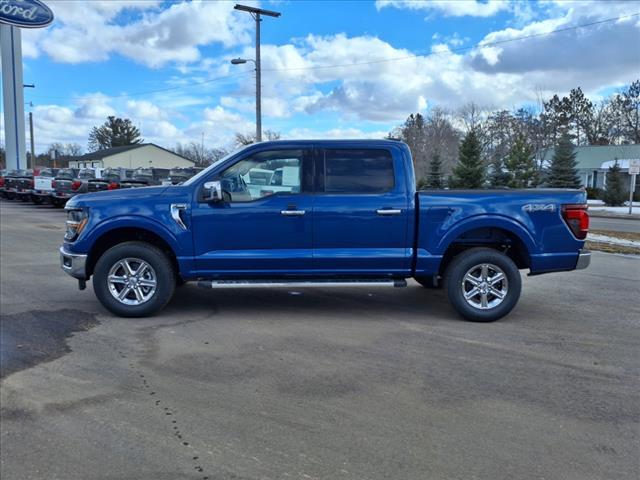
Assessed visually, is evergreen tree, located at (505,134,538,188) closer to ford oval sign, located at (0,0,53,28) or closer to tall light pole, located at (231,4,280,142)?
tall light pole, located at (231,4,280,142)

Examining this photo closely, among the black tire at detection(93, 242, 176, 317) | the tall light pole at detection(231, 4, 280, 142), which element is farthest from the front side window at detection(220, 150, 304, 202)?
the tall light pole at detection(231, 4, 280, 142)

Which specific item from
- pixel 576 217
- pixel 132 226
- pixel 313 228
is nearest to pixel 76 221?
pixel 132 226

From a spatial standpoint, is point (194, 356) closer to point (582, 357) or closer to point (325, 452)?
A: point (325, 452)

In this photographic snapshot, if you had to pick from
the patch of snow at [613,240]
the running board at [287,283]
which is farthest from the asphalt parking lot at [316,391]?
the patch of snow at [613,240]

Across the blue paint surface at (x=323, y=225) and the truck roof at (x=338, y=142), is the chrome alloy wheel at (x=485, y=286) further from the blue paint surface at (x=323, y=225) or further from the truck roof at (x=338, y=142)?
the truck roof at (x=338, y=142)

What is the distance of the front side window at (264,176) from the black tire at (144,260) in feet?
3.48

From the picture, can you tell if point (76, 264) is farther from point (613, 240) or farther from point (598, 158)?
point (598, 158)

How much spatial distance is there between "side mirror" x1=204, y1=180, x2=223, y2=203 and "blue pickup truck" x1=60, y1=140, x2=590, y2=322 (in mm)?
45

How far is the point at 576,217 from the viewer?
609cm

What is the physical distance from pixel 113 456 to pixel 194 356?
69.7 inches

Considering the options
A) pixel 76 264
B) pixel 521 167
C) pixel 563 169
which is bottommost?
pixel 76 264

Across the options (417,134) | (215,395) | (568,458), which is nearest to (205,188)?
(215,395)

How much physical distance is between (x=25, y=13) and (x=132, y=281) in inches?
1443

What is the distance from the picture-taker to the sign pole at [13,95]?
131ft
